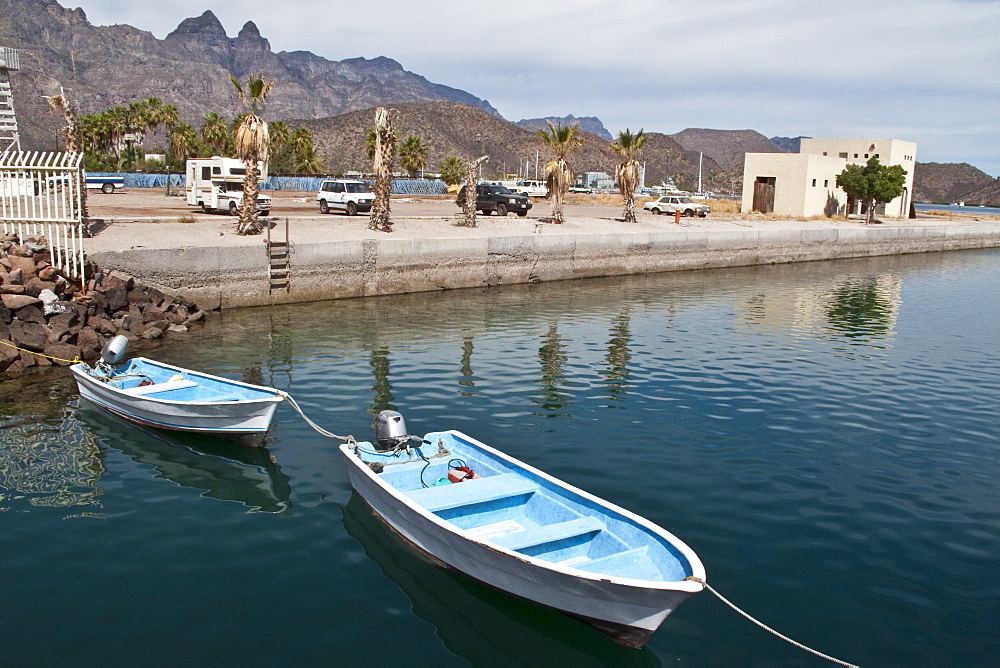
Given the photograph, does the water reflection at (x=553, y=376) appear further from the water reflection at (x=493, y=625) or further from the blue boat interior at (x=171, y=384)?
the water reflection at (x=493, y=625)

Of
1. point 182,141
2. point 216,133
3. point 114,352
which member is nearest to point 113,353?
point 114,352

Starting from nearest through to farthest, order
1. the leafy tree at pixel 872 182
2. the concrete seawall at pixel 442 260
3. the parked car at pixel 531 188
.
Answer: the concrete seawall at pixel 442 260
the leafy tree at pixel 872 182
the parked car at pixel 531 188

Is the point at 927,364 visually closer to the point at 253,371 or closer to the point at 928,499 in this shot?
the point at 928,499

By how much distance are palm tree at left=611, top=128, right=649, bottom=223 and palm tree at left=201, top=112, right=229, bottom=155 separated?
46.1m

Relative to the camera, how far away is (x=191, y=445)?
1198 centimetres

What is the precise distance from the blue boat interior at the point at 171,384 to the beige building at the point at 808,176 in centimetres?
5347

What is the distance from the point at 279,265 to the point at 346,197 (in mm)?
16122

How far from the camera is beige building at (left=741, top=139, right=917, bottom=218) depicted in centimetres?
5856

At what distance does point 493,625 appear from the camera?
727 cm

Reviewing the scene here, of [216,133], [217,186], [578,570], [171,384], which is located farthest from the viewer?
[216,133]

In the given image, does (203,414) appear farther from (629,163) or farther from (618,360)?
(629,163)

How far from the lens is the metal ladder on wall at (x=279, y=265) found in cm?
2466

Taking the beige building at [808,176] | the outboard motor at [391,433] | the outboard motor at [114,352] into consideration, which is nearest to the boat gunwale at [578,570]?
the outboard motor at [391,433]

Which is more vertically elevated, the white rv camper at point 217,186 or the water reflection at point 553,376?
the white rv camper at point 217,186
